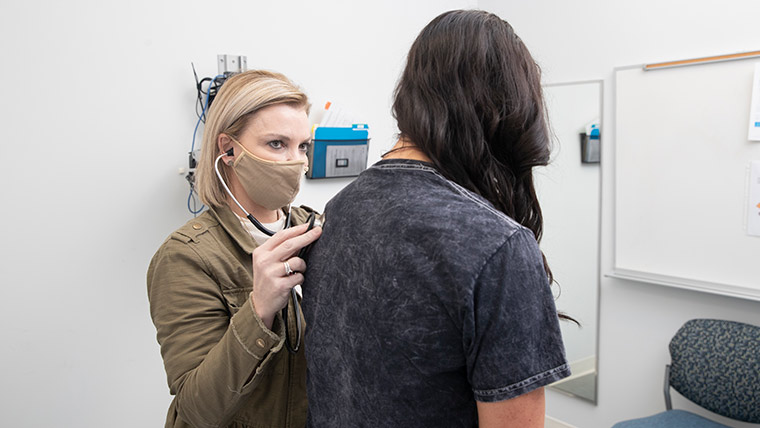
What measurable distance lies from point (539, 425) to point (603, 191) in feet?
6.63

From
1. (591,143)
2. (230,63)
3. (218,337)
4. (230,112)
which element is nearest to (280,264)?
(218,337)

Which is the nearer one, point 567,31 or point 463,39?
point 463,39

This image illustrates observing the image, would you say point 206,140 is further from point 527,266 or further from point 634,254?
point 634,254

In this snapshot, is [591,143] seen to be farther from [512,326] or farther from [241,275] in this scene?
[512,326]

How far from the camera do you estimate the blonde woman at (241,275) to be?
3.09 ft

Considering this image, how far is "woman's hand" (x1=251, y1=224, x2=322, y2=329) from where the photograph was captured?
876mm

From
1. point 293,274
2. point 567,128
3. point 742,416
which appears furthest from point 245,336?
point 567,128

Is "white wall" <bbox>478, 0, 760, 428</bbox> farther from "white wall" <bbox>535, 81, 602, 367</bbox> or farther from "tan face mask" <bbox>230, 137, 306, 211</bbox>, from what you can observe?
"tan face mask" <bbox>230, 137, 306, 211</bbox>

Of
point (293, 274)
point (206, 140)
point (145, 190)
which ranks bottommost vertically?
point (293, 274)

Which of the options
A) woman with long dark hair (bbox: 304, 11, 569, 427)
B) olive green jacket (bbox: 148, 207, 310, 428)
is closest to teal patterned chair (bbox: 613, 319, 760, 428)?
olive green jacket (bbox: 148, 207, 310, 428)

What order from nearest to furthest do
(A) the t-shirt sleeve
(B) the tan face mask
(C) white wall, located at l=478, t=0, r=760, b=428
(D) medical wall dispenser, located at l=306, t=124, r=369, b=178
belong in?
(A) the t-shirt sleeve, (B) the tan face mask, (C) white wall, located at l=478, t=0, r=760, b=428, (D) medical wall dispenser, located at l=306, t=124, r=369, b=178

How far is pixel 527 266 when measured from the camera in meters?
0.62

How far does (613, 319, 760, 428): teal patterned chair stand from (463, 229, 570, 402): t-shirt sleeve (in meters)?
1.67

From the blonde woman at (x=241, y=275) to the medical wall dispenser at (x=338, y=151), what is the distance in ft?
2.97
